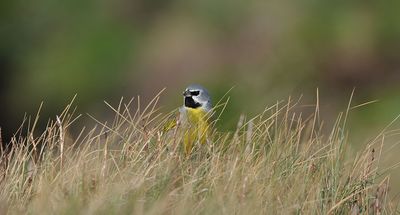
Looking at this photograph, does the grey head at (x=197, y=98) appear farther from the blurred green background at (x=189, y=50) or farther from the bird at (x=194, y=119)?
the blurred green background at (x=189, y=50)

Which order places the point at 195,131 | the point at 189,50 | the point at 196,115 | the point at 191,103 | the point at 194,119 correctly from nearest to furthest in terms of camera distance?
the point at 195,131 → the point at 194,119 → the point at 196,115 → the point at 191,103 → the point at 189,50

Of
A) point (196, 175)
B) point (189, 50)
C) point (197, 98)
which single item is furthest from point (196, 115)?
point (189, 50)

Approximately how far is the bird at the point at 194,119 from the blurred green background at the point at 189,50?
8135 millimetres

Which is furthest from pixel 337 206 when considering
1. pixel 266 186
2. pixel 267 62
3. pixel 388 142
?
pixel 267 62

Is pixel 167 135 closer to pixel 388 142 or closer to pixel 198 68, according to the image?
pixel 388 142

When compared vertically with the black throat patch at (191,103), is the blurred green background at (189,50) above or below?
below

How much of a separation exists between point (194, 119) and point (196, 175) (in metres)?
1.25

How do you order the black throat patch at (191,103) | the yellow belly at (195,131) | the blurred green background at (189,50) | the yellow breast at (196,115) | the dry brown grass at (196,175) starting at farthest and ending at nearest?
the blurred green background at (189,50), the black throat patch at (191,103), the yellow breast at (196,115), the yellow belly at (195,131), the dry brown grass at (196,175)

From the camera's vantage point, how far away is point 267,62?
53.1ft

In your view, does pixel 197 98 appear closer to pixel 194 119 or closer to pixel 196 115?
pixel 196 115

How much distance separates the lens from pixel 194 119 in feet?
22.5

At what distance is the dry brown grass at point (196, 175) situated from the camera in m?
5.16

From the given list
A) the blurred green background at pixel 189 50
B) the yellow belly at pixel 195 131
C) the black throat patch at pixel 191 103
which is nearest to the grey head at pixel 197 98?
the black throat patch at pixel 191 103

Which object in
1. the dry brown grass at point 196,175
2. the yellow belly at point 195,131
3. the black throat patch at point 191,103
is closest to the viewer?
the dry brown grass at point 196,175
